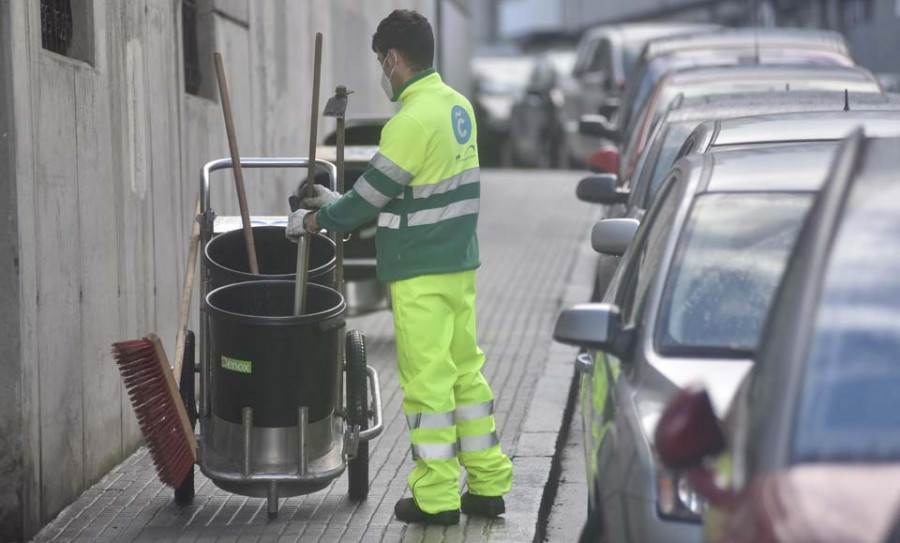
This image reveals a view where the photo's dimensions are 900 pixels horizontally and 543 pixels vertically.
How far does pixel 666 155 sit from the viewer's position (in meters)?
9.20

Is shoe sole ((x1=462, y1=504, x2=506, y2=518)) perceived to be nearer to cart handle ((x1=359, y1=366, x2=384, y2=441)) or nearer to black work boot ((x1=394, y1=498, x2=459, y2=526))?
black work boot ((x1=394, y1=498, x2=459, y2=526))

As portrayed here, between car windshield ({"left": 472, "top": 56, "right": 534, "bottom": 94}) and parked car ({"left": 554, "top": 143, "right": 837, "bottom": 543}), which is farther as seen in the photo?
car windshield ({"left": 472, "top": 56, "right": 534, "bottom": 94})

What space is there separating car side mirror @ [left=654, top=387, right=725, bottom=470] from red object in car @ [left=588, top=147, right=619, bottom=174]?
354 inches

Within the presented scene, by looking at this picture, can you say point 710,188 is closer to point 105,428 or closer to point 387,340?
point 105,428

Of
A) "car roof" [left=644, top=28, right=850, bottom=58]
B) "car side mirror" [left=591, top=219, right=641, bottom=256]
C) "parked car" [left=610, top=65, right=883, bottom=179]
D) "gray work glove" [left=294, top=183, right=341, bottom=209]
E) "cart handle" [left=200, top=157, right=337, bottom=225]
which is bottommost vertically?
"car side mirror" [left=591, top=219, right=641, bottom=256]

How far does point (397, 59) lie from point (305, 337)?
1.04 metres

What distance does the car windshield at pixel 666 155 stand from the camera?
9.11m

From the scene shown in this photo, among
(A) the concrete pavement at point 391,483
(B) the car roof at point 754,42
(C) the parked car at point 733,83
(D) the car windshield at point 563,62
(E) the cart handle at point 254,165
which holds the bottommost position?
(A) the concrete pavement at point 391,483

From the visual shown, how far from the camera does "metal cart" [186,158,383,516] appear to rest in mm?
6238

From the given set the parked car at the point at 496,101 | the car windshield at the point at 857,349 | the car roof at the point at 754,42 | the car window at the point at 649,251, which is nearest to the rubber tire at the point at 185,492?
the car window at the point at 649,251

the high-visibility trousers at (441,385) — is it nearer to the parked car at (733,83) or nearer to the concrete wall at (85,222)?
the concrete wall at (85,222)

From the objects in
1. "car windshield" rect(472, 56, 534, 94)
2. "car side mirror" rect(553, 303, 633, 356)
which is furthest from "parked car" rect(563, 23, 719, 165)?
"car side mirror" rect(553, 303, 633, 356)

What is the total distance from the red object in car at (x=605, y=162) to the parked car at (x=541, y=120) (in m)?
14.2

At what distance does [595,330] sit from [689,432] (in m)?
1.34
